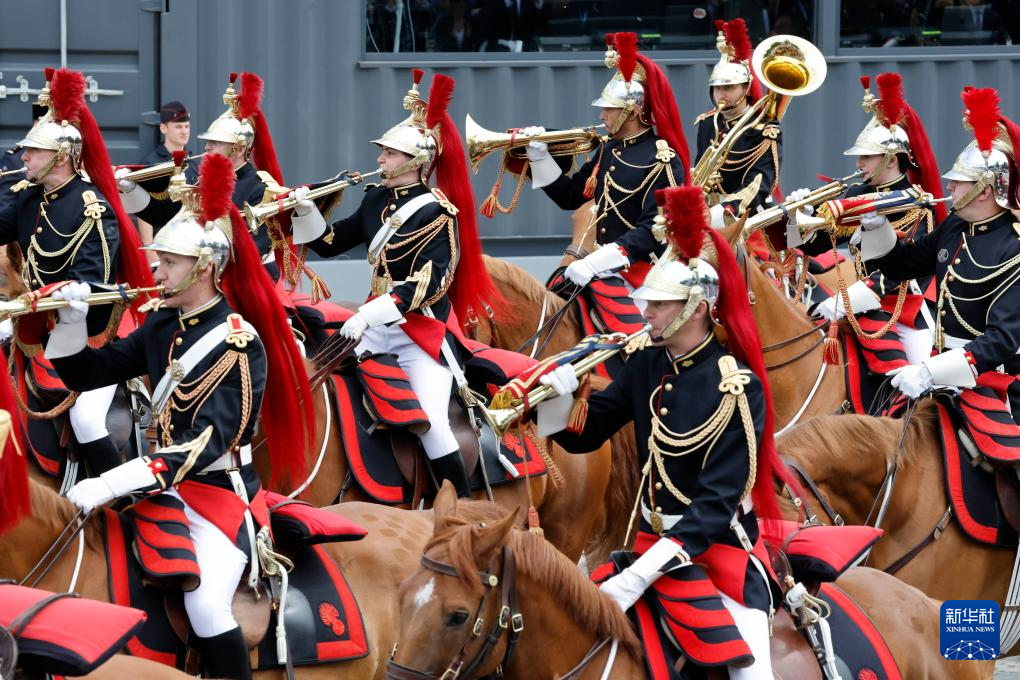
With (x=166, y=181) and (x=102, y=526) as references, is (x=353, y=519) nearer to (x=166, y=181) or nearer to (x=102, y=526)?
(x=102, y=526)

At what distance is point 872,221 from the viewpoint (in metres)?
6.96

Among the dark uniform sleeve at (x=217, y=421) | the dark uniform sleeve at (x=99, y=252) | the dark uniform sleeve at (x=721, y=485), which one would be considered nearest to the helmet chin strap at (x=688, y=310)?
the dark uniform sleeve at (x=721, y=485)

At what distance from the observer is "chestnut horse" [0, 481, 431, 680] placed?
462cm

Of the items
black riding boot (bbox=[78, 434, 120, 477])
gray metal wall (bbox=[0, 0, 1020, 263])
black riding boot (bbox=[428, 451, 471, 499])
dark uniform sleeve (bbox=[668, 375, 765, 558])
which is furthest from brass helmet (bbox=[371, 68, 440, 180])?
gray metal wall (bbox=[0, 0, 1020, 263])

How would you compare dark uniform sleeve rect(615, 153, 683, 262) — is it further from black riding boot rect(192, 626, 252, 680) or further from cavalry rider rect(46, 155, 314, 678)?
black riding boot rect(192, 626, 252, 680)

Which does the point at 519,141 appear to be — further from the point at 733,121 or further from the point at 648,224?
the point at 733,121

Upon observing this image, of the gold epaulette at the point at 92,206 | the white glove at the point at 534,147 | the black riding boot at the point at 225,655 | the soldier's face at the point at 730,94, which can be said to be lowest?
the black riding boot at the point at 225,655

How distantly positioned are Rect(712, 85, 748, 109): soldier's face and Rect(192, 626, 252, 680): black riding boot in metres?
5.87

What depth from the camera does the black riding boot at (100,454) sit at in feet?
20.8

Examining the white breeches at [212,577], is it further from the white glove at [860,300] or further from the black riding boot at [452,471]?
the white glove at [860,300]

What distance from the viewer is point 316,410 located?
6.41 meters

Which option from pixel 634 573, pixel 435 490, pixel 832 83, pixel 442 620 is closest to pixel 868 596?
pixel 634 573

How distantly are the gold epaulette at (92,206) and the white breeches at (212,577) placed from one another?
210 centimetres

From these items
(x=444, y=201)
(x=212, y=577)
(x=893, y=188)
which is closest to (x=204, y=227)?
(x=212, y=577)
